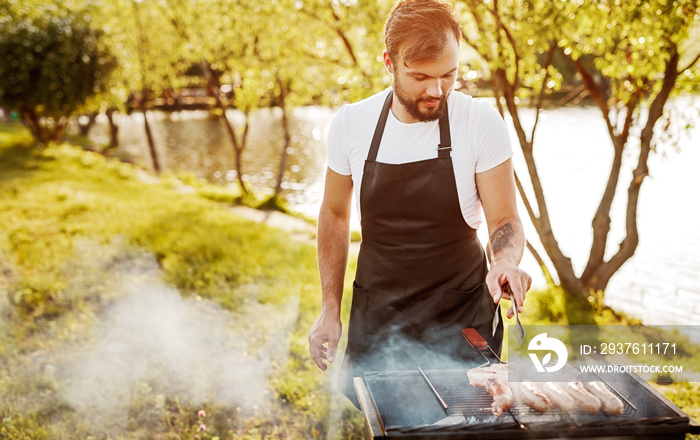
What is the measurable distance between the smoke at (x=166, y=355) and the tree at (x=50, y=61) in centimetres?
1282

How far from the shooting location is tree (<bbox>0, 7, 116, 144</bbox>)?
50.8 feet

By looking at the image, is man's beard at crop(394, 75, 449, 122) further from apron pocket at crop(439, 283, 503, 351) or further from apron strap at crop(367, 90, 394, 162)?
apron pocket at crop(439, 283, 503, 351)

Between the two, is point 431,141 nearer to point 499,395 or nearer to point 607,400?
point 499,395

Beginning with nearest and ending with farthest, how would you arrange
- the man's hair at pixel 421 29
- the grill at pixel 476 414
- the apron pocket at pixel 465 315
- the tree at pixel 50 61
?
the grill at pixel 476 414 < the man's hair at pixel 421 29 < the apron pocket at pixel 465 315 < the tree at pixel 50 61

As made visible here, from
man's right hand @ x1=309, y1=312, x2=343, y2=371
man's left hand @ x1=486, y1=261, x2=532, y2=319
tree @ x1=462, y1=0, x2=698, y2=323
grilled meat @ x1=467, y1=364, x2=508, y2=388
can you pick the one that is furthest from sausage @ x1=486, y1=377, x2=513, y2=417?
tree @ x1=462, y1=0, x2=698, y2=323

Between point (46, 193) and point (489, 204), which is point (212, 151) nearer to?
point (46, 193)

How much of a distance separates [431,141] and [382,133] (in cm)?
22

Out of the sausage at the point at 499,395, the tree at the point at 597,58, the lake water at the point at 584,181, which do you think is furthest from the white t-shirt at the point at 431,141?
the lake water at the point at 584,181

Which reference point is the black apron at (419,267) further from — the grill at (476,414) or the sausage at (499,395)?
the sausage at (499,395)

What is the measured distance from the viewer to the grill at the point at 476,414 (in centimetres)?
166

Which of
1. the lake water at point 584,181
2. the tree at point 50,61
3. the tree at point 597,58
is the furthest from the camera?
the tree at point 50,61

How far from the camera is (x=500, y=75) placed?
5.58 metres

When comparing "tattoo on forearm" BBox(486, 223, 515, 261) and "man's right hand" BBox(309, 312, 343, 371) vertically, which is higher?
"tattoo on forearm" BBox(486, 223, 515, 261)

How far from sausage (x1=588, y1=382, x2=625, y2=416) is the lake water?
3.93 m
